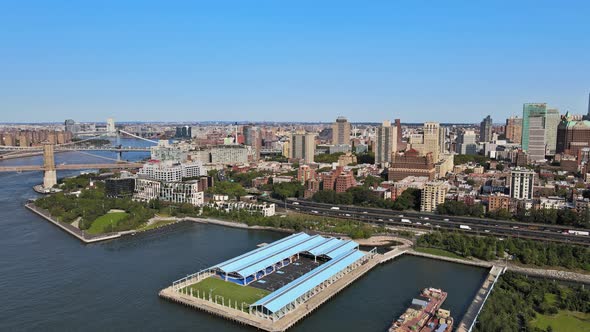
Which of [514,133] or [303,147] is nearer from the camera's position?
[303,147]

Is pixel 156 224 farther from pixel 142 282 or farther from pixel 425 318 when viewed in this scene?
pixel 425 318

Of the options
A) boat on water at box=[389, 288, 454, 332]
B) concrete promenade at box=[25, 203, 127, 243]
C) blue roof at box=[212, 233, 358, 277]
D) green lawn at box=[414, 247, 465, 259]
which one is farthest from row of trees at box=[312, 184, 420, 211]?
boat on water at box=[389, 288, 454, 332]

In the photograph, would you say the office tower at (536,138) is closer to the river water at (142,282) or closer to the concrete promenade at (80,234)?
the river water at (142,282)

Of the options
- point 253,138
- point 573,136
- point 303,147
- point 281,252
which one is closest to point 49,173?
point 281,252

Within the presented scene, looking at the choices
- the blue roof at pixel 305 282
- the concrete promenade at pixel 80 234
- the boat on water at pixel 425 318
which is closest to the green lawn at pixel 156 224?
the concrete promenade at pixel 80 234

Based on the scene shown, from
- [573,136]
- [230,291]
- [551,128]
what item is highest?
[551,128]

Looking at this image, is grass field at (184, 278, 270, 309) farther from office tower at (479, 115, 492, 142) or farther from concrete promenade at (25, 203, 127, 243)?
office tower at (479, 115, 492, 142)

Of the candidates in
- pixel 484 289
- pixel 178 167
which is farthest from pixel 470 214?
pixel 178 167
